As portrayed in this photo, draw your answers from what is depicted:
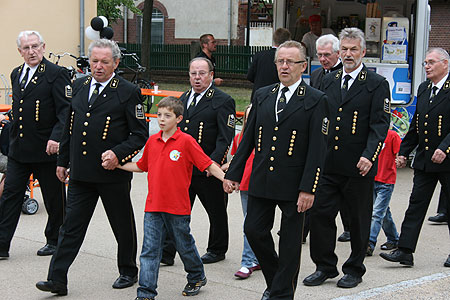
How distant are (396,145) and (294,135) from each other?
262 centimetres

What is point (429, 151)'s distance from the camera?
703 cm

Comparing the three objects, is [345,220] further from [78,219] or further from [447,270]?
[78,219]

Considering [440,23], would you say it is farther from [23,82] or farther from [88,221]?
[88,221]

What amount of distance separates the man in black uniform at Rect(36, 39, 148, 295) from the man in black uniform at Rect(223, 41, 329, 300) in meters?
0.97

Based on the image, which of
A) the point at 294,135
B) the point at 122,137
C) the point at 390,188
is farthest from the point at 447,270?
the point at 122,137

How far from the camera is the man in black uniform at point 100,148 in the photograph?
19.5ft

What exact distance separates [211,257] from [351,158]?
1.65 meters

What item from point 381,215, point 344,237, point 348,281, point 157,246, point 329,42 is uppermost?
point 329,42

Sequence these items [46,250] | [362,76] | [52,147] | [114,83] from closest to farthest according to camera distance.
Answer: [114,83] < [362,76] < [52,147] < [46,250]

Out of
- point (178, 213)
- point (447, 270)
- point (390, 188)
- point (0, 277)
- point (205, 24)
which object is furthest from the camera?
point (205, 24)

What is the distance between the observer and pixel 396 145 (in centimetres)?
764

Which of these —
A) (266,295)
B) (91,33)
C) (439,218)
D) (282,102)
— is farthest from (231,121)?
(91,33)

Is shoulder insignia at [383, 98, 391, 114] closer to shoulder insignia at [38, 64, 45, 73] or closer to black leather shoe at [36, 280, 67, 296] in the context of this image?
black leather shoe at [36, 280, 67, 296]

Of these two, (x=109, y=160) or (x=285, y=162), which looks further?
(x=109, y=160)
